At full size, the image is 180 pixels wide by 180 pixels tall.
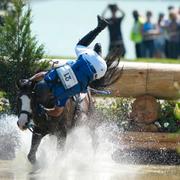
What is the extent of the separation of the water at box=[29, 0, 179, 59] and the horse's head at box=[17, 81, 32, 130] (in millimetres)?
14273

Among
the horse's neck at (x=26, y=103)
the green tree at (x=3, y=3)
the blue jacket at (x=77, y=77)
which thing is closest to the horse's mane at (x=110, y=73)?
the blue jacket at (x=77, y=77)

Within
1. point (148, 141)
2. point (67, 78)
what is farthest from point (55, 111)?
point (148, 141)

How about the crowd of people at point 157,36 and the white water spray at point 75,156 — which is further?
the crowd of people at point 157,36

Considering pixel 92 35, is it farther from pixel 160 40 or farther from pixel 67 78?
pixel 160 40

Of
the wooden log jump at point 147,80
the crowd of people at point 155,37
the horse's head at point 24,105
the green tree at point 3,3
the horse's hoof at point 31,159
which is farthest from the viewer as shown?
the crowd of people at point 155,37

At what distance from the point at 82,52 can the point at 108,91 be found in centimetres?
127

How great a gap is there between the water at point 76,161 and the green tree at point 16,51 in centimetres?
62

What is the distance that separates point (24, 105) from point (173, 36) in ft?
44.1

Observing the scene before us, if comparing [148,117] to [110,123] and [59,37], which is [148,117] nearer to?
[110,123]

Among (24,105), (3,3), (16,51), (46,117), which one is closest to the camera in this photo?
(24,105)

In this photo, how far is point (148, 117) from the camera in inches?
583

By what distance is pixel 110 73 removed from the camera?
46.0 feet

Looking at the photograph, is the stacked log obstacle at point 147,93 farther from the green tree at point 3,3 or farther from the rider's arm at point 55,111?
the green tree at point 3,3

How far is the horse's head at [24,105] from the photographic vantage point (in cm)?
1218
